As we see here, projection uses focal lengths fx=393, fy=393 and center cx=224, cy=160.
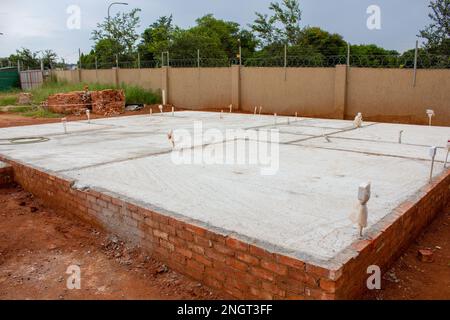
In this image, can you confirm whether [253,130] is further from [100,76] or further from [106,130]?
[100,76]

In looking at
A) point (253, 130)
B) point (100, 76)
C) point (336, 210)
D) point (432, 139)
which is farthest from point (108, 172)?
point (100, 76)

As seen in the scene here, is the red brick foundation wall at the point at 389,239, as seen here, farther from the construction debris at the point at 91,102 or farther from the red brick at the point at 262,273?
the construction debris at the point at 91,102

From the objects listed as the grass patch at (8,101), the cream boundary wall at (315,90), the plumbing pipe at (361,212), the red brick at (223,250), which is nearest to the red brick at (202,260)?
the red brick at (223,250)

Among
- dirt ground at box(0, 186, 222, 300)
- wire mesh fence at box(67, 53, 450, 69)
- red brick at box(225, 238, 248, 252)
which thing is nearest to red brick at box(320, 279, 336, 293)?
red brick at box(225, 238, 248, 252)

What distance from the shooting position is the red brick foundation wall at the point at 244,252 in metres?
2.54

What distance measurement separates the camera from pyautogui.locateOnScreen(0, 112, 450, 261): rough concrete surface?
10.3ft

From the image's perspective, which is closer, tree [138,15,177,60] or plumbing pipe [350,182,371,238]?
plumbing pipe [350,182,371,238]

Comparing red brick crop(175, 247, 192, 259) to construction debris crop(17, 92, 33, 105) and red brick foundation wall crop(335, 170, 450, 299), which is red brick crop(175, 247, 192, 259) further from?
construction debris crop(17, 92, 33, 105)

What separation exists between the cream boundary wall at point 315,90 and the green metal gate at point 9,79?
47.0ft

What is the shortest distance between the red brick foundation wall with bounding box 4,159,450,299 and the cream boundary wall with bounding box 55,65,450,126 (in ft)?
26.4

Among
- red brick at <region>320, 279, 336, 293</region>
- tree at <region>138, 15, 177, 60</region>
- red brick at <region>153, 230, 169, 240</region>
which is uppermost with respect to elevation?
tree at <region>138, 15, 177, 60</region>
